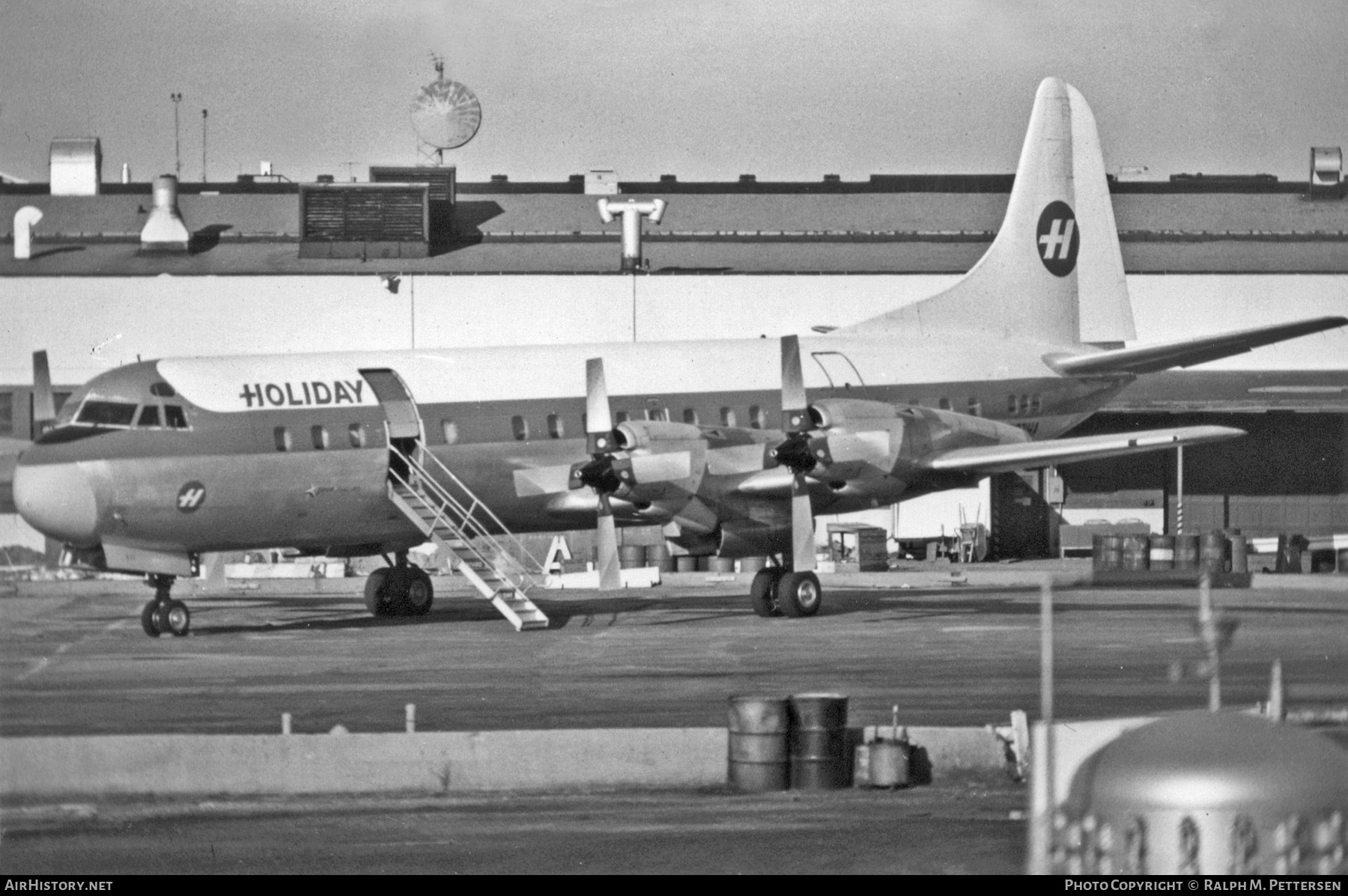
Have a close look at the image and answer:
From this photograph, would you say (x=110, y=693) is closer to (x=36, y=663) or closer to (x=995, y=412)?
(x=36, y=663)

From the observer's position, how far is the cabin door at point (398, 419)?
26828 mm

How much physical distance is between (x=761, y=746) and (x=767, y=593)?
566 inches

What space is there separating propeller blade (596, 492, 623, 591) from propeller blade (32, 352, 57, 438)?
808cm

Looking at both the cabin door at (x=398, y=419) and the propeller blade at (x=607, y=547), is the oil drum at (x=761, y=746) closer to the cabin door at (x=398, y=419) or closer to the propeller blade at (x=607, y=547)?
the propeller blade at (x=607, y=547)

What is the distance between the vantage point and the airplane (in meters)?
24.6

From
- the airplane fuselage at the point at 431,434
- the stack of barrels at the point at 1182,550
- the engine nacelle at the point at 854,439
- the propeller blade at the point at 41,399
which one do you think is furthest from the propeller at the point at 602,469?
the stack of barrels at the point at 1182,550

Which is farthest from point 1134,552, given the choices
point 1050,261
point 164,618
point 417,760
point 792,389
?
point 417,760

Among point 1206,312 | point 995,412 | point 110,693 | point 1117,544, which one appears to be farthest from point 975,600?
point 1206,312

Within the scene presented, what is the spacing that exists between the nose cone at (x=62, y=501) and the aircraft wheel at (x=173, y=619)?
1456mm

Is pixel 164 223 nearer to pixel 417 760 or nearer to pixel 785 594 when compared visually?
pixel 785 594

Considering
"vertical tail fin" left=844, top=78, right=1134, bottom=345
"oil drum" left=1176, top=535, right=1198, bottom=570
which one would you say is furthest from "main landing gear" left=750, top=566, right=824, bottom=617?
"oil drum" left=1176, top=535, right=1198, bottom=570

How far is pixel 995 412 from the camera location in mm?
30766

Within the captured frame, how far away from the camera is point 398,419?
27.0 metres

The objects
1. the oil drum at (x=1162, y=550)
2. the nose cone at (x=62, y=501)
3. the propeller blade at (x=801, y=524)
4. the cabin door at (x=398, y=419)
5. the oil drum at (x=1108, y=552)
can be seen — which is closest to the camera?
the nose cone at (x=62, y=501)
